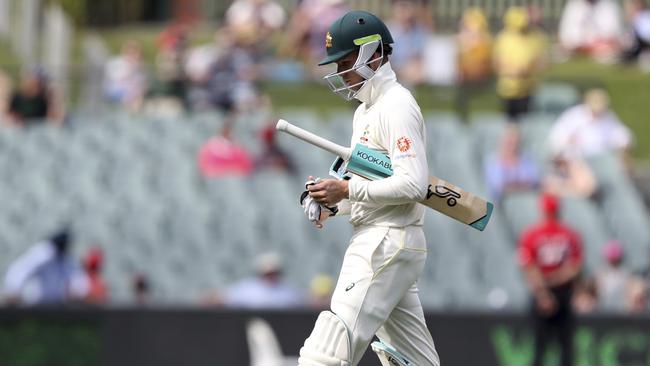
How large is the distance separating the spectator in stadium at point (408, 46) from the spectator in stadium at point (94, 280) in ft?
14.2

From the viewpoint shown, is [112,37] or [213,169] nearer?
[213,169]

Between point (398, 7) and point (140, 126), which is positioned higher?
point (398, 7)

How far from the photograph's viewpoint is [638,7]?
19016 mm

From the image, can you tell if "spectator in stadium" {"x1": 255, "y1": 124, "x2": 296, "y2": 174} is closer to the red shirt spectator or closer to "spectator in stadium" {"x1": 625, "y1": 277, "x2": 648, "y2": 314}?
the red shirt spectator

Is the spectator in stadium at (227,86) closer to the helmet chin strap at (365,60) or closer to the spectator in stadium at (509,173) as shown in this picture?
the spectator in stadium at (509,173)

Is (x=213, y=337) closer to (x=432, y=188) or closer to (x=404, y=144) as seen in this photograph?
(x=432, y=188)

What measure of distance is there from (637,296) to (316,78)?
15.1 feet

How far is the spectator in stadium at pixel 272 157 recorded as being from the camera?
1591cm

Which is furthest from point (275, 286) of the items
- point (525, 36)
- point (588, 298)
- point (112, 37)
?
point (112, 37)

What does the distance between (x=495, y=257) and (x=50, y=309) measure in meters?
4.18

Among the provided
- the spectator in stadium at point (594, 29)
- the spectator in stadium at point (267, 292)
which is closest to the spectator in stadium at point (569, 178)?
the spectator in stadium at point (267, 292)

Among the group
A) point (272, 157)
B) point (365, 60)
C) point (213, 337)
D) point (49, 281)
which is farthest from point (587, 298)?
point (365, 60)

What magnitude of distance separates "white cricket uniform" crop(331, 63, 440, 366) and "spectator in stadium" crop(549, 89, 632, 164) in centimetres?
908

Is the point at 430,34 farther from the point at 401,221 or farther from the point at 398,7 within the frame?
the point at 401,221
